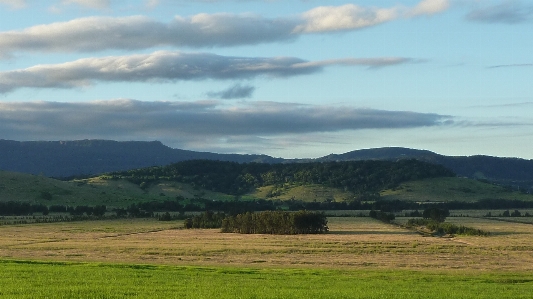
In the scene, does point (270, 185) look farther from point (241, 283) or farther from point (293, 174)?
point (241, 283)

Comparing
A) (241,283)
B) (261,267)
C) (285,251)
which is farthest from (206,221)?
(241,283)

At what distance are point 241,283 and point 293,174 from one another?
159668 millimetres

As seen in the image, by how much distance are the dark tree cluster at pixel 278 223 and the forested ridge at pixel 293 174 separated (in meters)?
92.9

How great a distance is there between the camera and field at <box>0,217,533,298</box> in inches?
1031

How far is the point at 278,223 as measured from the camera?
7594 cm

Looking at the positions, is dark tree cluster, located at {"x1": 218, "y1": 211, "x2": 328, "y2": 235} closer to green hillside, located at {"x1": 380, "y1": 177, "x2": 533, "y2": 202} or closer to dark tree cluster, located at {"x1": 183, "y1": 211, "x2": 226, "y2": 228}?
dark tree cluster, located at {"x1": 183, "y1": 211, "x2": 226, "y2": 228}

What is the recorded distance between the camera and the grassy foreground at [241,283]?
82.8ft

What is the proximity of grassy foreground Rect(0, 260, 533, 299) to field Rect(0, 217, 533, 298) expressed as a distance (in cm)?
4

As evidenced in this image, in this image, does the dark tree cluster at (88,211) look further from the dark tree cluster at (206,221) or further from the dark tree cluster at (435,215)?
the dark tree cluster at (435,215)

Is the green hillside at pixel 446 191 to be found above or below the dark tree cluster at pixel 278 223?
above

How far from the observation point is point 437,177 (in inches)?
6998

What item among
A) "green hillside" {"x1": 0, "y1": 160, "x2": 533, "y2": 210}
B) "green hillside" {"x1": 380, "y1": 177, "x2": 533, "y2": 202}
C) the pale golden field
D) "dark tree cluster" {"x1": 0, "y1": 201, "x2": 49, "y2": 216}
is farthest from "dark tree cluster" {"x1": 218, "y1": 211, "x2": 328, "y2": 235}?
"green hillside" {"x1": 380, "y1": 177, "x2": 533, "y2": 202}

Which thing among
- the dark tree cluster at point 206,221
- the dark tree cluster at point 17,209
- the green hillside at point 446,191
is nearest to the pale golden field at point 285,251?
the dark tree cluster at point 206,221

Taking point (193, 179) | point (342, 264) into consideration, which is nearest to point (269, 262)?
point (342, 264)
